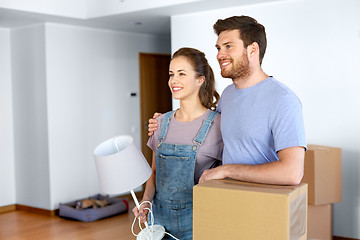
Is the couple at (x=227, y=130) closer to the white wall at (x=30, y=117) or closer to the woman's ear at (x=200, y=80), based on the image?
the woman's ear at (x=200, y=80)

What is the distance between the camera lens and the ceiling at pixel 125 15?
15.4ft

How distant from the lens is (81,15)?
546 centimetres

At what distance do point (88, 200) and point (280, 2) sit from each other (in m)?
3.30

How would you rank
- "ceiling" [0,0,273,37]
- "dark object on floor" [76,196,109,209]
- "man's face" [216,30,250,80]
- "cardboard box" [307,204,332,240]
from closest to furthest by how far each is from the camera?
"man's face" [216,30,250,80]
"cardboard box" [307,204,332,240]
"ceiling" [0,0,273,37]
"dark object on floor" [76,196,109,209]

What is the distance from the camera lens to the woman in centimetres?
177

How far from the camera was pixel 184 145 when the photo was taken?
1797mm

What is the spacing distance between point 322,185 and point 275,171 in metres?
2.80

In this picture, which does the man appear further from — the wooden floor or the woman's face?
the wooden floor

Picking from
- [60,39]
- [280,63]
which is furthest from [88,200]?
[280,63]

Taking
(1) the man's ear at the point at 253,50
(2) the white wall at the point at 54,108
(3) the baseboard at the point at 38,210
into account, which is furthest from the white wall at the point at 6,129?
(1) the man's ear at the point at 253,50

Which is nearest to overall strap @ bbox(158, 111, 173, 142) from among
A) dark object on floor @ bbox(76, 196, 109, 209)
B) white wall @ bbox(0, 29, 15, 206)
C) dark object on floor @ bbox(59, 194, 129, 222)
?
dark object on floor @ bbox(59, 194, 129, 222)

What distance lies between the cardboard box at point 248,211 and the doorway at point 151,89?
18.5 feet

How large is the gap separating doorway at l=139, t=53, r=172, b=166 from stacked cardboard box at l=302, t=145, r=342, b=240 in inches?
133

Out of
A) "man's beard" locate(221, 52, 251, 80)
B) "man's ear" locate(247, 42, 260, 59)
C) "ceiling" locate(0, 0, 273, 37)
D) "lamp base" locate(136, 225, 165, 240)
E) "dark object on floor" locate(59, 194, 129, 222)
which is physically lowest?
"dark object on floor" locate(59, 194, 129, 222)
